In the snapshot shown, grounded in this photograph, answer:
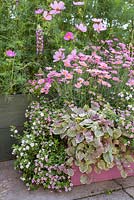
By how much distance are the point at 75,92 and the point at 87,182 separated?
0.70 m

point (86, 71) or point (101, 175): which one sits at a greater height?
point (86, 71)

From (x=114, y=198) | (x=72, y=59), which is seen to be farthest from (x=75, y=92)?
(x=114, y=198)

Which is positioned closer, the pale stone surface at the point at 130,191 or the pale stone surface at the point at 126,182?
the pale stone surface at the point at 130,191

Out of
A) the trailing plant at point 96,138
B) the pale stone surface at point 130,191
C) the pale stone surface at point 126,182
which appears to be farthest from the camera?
the pale stone surface at point 126,182

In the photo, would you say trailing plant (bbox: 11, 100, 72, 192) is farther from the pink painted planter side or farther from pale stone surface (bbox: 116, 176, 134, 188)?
pale stone surface (bbox: 116, 176, 134, 188)

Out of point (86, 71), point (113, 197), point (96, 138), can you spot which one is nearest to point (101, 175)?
point (113, 197)

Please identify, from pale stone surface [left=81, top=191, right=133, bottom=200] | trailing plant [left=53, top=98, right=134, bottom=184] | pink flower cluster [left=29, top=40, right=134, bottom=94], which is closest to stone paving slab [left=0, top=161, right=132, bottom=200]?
pale stone surface [left=81, top=191, right=133, bottom=200]

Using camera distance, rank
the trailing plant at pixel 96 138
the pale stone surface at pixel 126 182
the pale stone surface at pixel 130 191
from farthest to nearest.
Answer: the pale stone surface at pixel 126 182, the pale stone surface at pixel 130 191, the trailing plant at pixel 96 138

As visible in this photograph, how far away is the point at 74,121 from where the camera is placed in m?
1.96

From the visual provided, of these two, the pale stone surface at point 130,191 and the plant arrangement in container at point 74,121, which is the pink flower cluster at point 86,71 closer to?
the plant arrangement in container at point 74,121

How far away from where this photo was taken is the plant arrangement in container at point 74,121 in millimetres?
1942

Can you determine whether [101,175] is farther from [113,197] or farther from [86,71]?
[86,71]

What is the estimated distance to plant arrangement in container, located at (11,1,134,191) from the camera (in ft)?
6.37

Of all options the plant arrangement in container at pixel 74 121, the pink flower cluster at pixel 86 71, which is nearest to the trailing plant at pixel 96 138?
the plant arrangement in container at pixel 74 121
